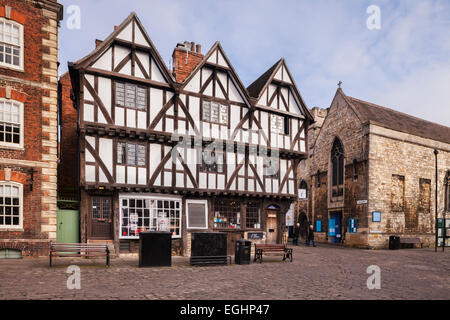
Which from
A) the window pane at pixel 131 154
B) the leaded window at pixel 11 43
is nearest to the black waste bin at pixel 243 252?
the window pane at pixel 131 154

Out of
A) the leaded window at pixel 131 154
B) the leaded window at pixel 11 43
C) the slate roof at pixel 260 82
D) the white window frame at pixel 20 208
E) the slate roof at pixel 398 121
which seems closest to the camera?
the white window frame at pixel 20 208

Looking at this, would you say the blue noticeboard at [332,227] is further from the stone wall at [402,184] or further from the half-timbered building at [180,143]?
the half-timbered building at [180,143]

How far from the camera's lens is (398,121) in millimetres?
28359

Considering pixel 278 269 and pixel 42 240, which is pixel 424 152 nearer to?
pixel 278 269

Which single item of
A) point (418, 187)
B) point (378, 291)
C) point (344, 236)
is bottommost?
point (344, 236)

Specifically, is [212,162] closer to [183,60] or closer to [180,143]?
[180,143]

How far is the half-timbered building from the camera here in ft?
48.7

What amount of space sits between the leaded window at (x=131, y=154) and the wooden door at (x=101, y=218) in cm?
190

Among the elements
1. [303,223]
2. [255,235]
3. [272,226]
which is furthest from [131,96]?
[303,223]

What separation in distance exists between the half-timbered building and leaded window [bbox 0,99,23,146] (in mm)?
2237

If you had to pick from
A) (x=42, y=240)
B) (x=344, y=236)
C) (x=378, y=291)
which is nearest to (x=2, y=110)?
(x=42, y=240)

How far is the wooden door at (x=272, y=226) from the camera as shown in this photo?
65.1 feet

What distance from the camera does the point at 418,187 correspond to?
26500 millimetres
